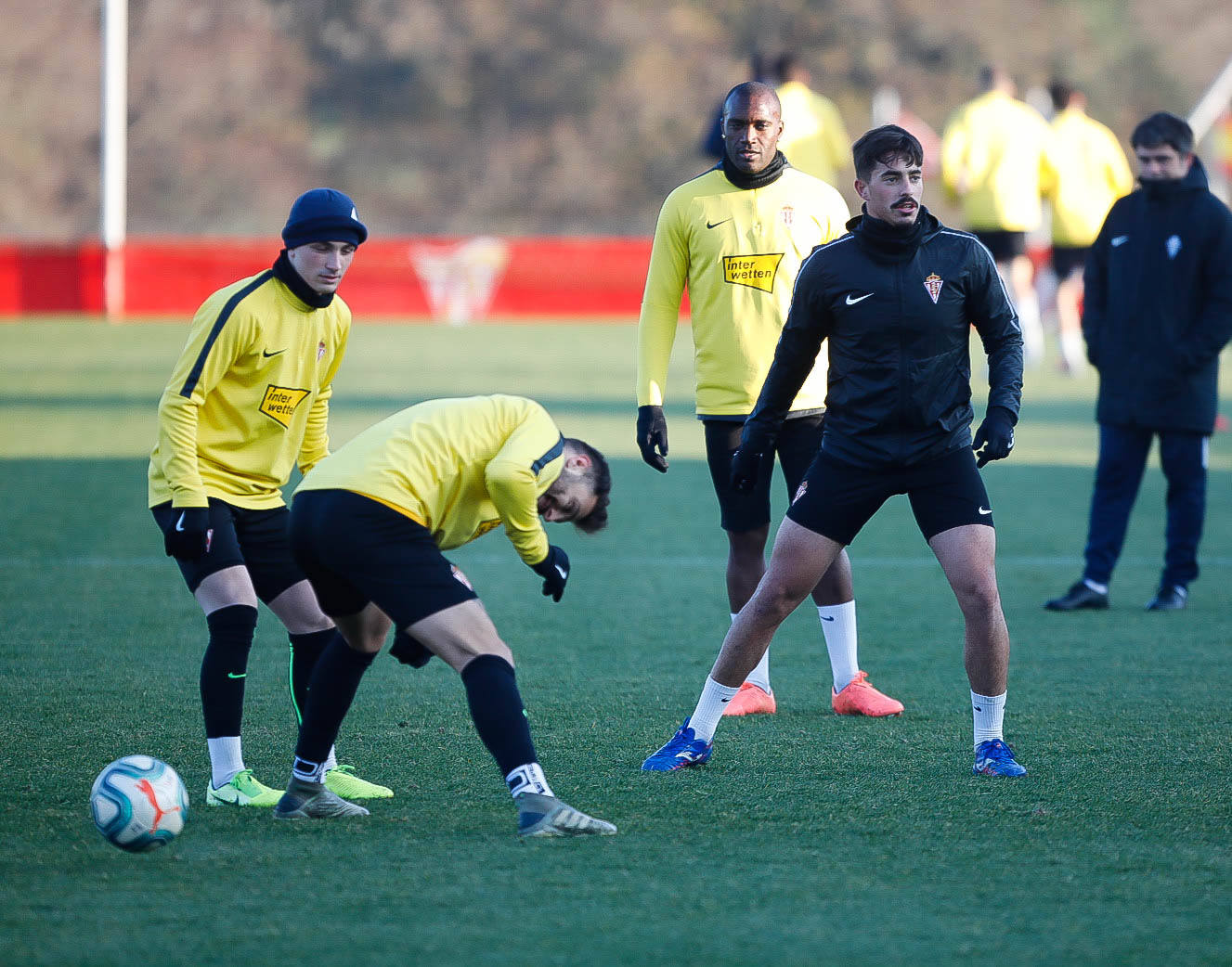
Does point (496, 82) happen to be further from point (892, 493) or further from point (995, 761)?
point (995, 761)

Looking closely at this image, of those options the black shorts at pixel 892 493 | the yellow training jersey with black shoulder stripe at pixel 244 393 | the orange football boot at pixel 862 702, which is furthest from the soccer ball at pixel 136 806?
the orange football boot at pixel 862 702

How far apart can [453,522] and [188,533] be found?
0.79 m

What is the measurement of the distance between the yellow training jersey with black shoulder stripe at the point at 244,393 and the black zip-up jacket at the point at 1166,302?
4.46m

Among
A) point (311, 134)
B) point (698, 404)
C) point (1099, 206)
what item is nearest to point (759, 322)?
point (698, 404)

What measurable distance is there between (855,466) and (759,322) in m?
1.16

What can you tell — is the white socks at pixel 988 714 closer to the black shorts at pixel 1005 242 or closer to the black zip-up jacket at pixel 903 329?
the black zip-up jacket at pixel 903 329

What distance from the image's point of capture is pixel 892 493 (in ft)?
17.5

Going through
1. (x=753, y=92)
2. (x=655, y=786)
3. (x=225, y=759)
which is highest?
(x=753, y=92)

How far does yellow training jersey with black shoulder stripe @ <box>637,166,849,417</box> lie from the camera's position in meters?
6.30

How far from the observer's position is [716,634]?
7902mm

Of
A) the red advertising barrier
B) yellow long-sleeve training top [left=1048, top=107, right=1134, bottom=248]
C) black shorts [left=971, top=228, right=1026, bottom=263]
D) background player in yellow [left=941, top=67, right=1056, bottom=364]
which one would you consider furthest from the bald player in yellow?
the red advertising barrier

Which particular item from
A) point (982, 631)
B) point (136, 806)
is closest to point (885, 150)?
point (982, 631)

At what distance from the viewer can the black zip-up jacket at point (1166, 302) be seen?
26.9ft

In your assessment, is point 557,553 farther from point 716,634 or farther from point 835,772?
point 716,634
